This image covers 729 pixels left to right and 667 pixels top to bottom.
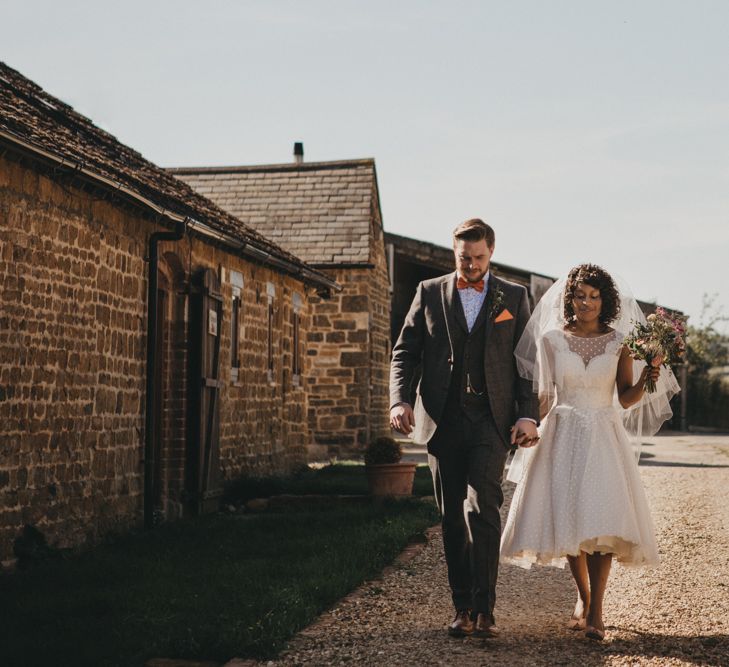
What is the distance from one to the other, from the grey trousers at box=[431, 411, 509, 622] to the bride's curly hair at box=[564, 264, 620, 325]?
92 cm

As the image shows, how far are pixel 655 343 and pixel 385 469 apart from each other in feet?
21.8

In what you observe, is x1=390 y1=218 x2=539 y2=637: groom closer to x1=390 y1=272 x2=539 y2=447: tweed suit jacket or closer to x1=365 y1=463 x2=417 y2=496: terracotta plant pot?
x1=390 y1=272 x2=539 y2=447: tweed suit jacket

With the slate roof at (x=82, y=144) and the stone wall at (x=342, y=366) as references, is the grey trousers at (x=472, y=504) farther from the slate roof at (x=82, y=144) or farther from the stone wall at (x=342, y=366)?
the stone wall at (x=342, y=366)

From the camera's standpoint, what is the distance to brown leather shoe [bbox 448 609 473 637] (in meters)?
5.65

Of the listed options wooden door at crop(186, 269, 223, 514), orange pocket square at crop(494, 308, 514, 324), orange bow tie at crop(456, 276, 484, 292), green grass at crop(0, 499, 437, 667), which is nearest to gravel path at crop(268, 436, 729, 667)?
green grass at crop(0, 499, 437, 667)

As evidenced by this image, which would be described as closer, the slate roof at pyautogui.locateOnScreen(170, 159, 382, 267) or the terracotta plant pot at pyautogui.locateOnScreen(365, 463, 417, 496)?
the terracotta plant pot at pyautogui.locateOnScreen(365, 463, 417, 496)

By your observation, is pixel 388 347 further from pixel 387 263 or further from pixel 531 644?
pixel 531 644

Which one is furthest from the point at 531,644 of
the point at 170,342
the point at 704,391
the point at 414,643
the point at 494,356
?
the point at 704,391

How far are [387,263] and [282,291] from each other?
28.4 feet

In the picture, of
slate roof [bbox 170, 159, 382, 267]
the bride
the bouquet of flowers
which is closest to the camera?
the bride

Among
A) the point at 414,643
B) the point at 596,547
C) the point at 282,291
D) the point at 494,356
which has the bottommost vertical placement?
the point at 414,643

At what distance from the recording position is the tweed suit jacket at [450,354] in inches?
225

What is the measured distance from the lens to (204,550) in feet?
29.7

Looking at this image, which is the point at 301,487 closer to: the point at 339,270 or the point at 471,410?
the point at 471,410
